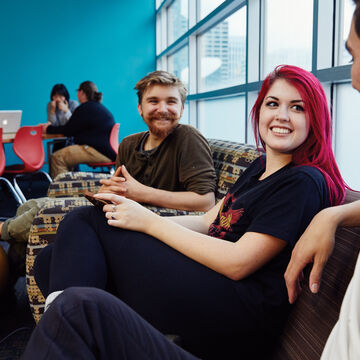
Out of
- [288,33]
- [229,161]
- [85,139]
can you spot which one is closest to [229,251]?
[229,161]

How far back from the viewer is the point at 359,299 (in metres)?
0.54

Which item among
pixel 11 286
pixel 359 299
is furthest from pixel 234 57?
pixel 359 299

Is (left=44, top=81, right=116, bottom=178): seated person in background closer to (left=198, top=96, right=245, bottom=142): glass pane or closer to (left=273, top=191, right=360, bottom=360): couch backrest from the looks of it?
(left=198, top=96, right=245, bottom=142): glass pane

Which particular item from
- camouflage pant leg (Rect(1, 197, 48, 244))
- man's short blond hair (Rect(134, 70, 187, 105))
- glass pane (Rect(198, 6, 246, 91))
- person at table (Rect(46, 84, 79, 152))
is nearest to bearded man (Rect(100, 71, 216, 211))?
man's short blond hair (Rect(134, 70, 187, 105))

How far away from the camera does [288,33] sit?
2.67 meters

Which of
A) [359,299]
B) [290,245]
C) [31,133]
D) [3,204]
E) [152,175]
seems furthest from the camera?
[3,204]

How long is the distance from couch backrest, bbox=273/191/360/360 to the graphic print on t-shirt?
25cm

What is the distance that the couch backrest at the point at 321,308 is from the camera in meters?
0.91

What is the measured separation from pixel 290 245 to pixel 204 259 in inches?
8.5

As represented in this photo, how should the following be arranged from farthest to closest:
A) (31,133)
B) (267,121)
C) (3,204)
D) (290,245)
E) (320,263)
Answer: (3,204) → (31,133) → (267,121) → (290,245) → (320,263)

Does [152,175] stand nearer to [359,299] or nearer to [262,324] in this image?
[262,324]

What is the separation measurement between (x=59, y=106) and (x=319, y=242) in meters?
5.50

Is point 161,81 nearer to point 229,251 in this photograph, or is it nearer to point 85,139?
point 229,251

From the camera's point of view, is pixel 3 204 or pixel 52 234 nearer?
pixel 52 234
